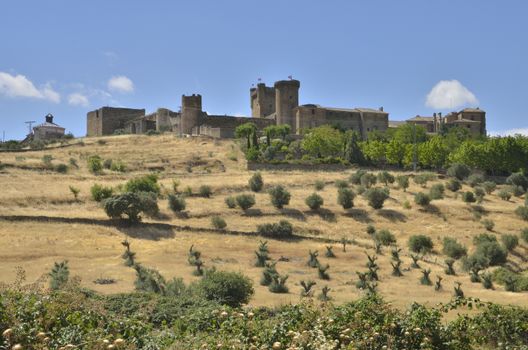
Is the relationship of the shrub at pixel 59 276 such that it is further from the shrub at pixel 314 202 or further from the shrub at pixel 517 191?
the shrub at pixel 517 191

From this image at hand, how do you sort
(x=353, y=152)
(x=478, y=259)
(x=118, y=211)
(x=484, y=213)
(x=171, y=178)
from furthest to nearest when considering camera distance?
1. (x=353, y=152)
2. (x=171, y=178)
3. (x=484, y=213)
4. (x=118, y=211)
5. (x=478, y=259)

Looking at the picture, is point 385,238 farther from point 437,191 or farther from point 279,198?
point 437,191

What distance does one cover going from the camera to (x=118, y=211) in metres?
37.8

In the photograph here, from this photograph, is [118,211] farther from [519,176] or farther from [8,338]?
[519,176]

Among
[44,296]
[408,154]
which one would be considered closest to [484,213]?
[408,154]

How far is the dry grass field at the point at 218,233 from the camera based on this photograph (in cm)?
2752

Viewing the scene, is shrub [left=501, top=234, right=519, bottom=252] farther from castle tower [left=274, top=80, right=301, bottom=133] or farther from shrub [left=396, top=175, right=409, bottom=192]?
castle tower [left=274, top=80, right=301, bottom=133]

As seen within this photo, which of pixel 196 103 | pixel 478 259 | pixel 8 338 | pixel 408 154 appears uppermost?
pixel 196 103

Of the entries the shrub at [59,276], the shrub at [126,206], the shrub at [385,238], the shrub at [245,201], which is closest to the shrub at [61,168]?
the shrub at [126,206]

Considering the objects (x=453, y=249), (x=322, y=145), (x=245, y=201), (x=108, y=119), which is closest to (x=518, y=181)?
(x=322, y=145)

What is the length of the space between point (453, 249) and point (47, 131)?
6056 centimetres

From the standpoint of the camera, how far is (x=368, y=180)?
52750mm

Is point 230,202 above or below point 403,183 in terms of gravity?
below

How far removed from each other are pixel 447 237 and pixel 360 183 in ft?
49.2
